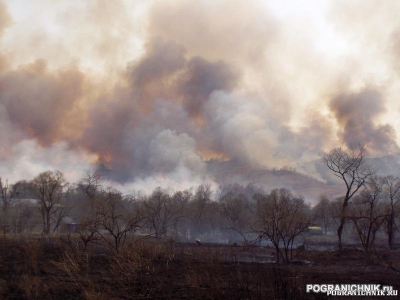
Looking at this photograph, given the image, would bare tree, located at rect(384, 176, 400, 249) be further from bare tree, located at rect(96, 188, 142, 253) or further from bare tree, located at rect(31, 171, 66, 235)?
bare tree, located at rect(31, 171, 66, 235)

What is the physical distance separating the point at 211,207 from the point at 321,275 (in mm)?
63548

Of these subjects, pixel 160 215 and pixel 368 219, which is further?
pixel 160 215

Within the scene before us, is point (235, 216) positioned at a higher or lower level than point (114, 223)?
lower

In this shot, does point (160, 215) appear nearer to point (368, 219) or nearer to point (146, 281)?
point (368, 219)

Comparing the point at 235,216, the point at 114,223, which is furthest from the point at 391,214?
the point at 235,216

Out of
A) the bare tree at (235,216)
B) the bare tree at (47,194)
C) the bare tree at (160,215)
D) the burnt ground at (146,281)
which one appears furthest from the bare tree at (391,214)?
the bare tree at (47,194)

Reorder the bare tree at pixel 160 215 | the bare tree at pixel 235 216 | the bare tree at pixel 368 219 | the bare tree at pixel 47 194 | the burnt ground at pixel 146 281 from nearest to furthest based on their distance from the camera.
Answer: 1. the burnt ground at pixel 146 281
2. the bare tree at pixel 368 219
3. the bare tree at pixel 160 215
4. the bare tree at pixel 47 194
5. the bare tree at pixel 235 216

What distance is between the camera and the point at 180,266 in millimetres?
24531

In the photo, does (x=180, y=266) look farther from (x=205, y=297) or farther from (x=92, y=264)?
(x=205, y=297)

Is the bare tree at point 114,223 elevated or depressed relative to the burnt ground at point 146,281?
elevated

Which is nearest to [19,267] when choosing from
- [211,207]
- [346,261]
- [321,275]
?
[321,275]

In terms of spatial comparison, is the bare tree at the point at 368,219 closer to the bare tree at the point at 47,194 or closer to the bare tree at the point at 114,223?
the bare tree at the point at 114,223

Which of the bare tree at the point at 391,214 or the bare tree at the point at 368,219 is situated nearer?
the bare tree at the point at 368,219

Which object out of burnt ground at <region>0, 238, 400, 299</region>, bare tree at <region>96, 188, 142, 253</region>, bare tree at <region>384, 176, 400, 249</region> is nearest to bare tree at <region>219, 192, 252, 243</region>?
bare tree at <region>384, 176, 400, 249</region>
